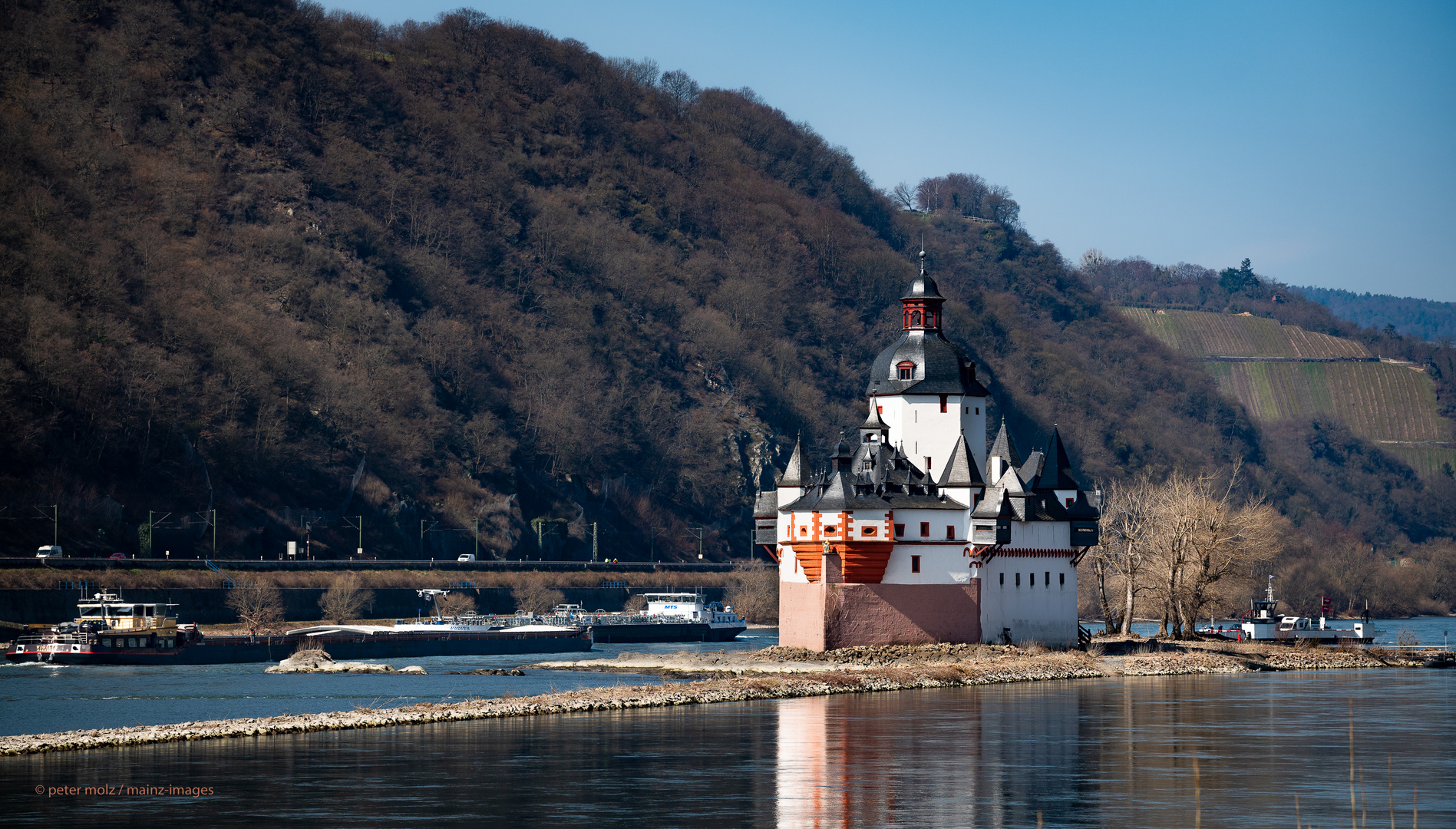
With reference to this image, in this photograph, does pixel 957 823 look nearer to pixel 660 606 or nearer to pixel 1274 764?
pixel 1274 764

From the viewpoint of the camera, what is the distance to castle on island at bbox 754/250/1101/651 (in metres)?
67.6

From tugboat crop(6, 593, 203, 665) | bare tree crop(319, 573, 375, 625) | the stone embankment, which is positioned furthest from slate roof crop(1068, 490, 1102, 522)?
bare tree crop(319, 573, 375, 625)

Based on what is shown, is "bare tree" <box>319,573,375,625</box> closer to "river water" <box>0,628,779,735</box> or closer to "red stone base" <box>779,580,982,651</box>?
"river water" <box>0,628,779,735</box>

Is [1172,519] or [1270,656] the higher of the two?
[1172,519]

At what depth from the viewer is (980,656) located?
218ft

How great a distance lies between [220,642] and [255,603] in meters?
23.2

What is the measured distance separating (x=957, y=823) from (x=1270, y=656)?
50606 mm

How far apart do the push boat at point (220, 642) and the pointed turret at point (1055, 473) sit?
3755cm

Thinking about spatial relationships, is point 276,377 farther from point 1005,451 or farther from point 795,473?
point 1005,451

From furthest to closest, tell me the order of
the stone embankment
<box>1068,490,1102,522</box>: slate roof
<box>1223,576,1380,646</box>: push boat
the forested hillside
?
the forested hillside → <box>1223,576,1380,646</box>: push boat → the stone embankment → <box>1068,490,1102,522</box>: slate roof

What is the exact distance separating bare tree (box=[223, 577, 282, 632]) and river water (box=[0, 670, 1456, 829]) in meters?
69.8

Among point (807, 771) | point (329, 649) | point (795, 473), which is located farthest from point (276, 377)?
point (807, 771)

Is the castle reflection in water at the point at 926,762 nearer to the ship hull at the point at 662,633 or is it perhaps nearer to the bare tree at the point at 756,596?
the ship hull at the point at 662,633

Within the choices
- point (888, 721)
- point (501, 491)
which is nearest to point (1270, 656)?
point (888, 721)
